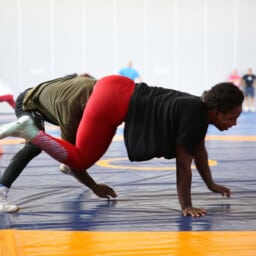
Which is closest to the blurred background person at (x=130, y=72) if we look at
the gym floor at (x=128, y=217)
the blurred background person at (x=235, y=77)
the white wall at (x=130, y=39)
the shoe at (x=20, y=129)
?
the white wall at (x=130, y=39)

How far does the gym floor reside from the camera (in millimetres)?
2639

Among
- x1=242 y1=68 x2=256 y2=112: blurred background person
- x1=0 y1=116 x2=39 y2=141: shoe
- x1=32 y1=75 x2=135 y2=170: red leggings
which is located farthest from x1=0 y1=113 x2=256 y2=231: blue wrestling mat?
x1=242 y1=68 x2=256 y2=112: blurred background person

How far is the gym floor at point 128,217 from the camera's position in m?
2.64

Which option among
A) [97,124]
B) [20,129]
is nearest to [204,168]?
[97,124]

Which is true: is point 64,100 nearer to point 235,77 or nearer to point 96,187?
point 96,187

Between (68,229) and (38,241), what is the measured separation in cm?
27

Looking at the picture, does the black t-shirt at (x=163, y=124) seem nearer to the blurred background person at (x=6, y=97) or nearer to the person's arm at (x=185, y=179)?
the person's arm at (x=185, y=179)

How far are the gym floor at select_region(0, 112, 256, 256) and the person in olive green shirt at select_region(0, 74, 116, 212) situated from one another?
228mm

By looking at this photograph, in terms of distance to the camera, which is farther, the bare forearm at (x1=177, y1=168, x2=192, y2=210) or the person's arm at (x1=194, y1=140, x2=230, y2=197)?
the person's arm at (x1=194, y1=140, x2=230, y2=197)

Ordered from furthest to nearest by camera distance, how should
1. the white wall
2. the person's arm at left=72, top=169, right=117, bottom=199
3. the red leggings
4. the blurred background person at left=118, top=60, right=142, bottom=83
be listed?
the white wall → the blurred background person at left=118, top=60, right=142, bottom=83 → the person's arm at left=72, top=169, right=117, bottom=199 → the red leggings

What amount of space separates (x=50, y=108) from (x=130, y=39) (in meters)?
15.9

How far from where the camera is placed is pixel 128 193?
4012 millimetres

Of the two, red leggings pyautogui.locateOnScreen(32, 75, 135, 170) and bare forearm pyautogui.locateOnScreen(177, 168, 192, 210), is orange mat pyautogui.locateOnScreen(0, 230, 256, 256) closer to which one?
bare forearm pyautogui.locateOnScreen(177, 168, 192, 210)

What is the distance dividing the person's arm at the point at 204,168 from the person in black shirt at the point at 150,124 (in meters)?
0.28
